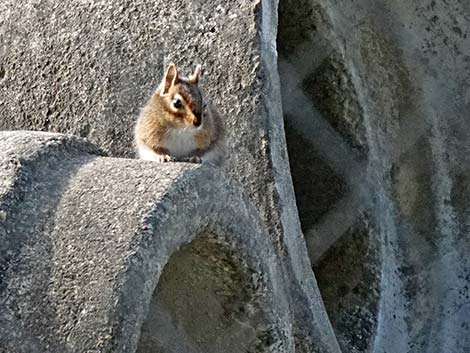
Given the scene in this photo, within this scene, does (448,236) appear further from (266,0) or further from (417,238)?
(266,0)

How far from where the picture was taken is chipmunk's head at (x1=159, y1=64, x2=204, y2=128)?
2453mm

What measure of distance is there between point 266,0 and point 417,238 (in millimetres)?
934

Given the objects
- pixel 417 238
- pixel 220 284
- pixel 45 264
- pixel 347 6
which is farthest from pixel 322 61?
pixel 45 264

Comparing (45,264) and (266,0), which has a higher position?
(266,0)

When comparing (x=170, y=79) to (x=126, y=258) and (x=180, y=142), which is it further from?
(x=126, y=258)

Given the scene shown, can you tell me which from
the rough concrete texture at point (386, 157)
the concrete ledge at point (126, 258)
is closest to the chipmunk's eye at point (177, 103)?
the concrete ledge at point (126, 258)

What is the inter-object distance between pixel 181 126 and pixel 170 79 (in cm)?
9

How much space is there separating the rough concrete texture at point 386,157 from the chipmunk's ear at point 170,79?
69 centimetres

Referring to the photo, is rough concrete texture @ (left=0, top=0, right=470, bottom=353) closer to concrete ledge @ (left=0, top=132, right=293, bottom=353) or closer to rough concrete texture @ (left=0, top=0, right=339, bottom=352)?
rough concrete texture @ (left=0, top=0, right=339, bottom=352)

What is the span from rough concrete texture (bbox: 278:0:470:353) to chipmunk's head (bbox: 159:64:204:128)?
702mm

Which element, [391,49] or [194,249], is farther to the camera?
[391,49]

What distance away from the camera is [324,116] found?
3.20 metres

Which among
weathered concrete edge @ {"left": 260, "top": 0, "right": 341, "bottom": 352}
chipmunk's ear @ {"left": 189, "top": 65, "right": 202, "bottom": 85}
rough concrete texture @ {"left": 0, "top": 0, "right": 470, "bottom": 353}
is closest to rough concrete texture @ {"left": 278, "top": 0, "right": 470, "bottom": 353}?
rough concrete texture @ {"left": 0, "top": 0, "right": 470, "bottom": 353}

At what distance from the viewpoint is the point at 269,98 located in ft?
8.47
